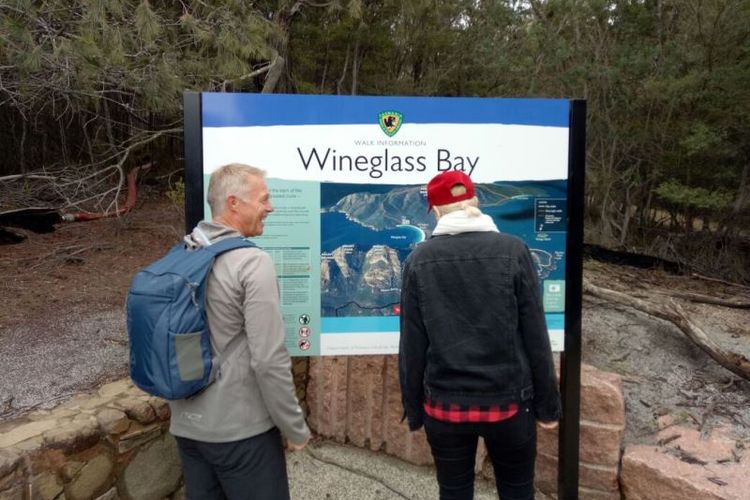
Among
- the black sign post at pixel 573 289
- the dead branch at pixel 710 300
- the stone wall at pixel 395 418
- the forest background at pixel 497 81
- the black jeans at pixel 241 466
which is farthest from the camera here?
the forest background at pixel 497 81

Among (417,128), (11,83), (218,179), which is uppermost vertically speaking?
(11,83)

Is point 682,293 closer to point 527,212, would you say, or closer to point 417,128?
point 527,212

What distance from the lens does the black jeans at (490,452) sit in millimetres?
1831

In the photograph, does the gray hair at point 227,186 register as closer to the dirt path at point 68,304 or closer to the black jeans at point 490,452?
the black jeans at point 490,452

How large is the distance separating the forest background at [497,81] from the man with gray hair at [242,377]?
3107mm

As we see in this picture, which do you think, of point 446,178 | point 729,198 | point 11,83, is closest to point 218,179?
point 446,178

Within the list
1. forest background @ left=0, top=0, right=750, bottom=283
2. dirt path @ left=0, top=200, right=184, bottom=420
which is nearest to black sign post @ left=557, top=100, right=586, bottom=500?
dirt path @ left=0, top=200, right=184, bottom=420

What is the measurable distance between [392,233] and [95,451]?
154cm

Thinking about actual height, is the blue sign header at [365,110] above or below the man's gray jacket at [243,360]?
above

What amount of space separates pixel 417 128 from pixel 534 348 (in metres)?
1.04

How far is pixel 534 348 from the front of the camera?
181 cm

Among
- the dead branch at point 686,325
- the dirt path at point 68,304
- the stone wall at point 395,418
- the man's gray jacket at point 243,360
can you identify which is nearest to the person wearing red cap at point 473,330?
the man's gray jacket at point 243,360

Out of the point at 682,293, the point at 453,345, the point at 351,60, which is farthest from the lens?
the point at 351,60

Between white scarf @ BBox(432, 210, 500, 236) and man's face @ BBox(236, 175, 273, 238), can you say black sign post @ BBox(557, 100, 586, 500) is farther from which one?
man's face @ BBox(236, 175, 273, 238)
